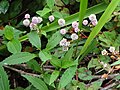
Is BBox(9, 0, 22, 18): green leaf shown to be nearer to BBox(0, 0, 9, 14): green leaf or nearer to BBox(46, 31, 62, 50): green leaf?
BBox(0, 0, 9, 14): green leaf

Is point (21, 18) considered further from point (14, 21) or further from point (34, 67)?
point (34, 67)

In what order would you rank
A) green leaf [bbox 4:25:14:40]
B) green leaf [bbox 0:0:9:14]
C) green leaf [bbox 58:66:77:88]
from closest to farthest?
green leaf [bbox 58:66:77:88] < green leaf [bbox 4:25:14:40] < green leaf [bbox 0:0:9:14]

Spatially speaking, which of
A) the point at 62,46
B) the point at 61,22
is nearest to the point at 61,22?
the point at 61,22

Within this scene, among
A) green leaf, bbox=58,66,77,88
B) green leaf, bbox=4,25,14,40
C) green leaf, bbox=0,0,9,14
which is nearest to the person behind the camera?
green leaf, bbox=58,66,77,88

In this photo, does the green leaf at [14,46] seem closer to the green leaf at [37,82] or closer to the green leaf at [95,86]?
the green leaf at [37,82]

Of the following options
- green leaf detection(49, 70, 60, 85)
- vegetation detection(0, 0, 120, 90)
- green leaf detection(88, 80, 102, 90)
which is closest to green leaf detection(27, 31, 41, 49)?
vegetation detection(0, 0, 120, 90)

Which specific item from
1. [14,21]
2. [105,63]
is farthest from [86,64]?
[14,21]

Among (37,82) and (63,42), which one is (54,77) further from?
(63,42)

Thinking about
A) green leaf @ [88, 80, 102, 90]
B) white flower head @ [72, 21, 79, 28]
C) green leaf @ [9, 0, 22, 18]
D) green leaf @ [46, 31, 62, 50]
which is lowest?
green leaf @ [88, 80, 102, 90]

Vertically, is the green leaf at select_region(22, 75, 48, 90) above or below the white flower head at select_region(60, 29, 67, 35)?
below
